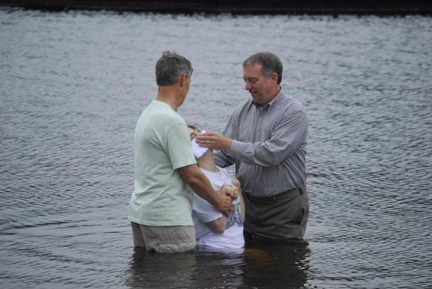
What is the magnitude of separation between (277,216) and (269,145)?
0.70 metres

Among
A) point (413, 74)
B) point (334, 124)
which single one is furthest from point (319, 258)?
point (413, 74)

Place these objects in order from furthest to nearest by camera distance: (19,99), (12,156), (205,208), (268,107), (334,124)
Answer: (19,99) → (334,124) → (12,156) → (268,107) → (205,208)

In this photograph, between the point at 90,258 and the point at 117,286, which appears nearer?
the point at 117,286

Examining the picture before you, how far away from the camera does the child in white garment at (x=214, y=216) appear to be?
601cm

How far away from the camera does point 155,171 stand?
558cm

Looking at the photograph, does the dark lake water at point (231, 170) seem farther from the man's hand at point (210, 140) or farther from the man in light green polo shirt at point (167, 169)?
the man's hand at point (210, 140)

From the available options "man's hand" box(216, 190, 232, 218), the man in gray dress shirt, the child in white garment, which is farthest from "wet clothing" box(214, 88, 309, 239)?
"man's hand" box(216, 190, 232, 218)

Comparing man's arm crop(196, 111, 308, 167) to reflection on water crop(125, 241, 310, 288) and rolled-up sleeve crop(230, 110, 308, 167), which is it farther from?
reflection on water crop(125, 241, 310, 288)

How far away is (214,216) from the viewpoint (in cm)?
601

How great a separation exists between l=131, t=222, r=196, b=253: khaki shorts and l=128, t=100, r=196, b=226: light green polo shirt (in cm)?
7

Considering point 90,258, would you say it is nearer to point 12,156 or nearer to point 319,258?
point 319,258

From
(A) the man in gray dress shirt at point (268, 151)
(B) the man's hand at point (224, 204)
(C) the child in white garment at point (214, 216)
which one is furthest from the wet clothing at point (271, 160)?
(B) the man's hand at point (224, 204)

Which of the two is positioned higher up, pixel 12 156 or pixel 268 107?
pixel 268 107

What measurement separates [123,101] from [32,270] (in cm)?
980
